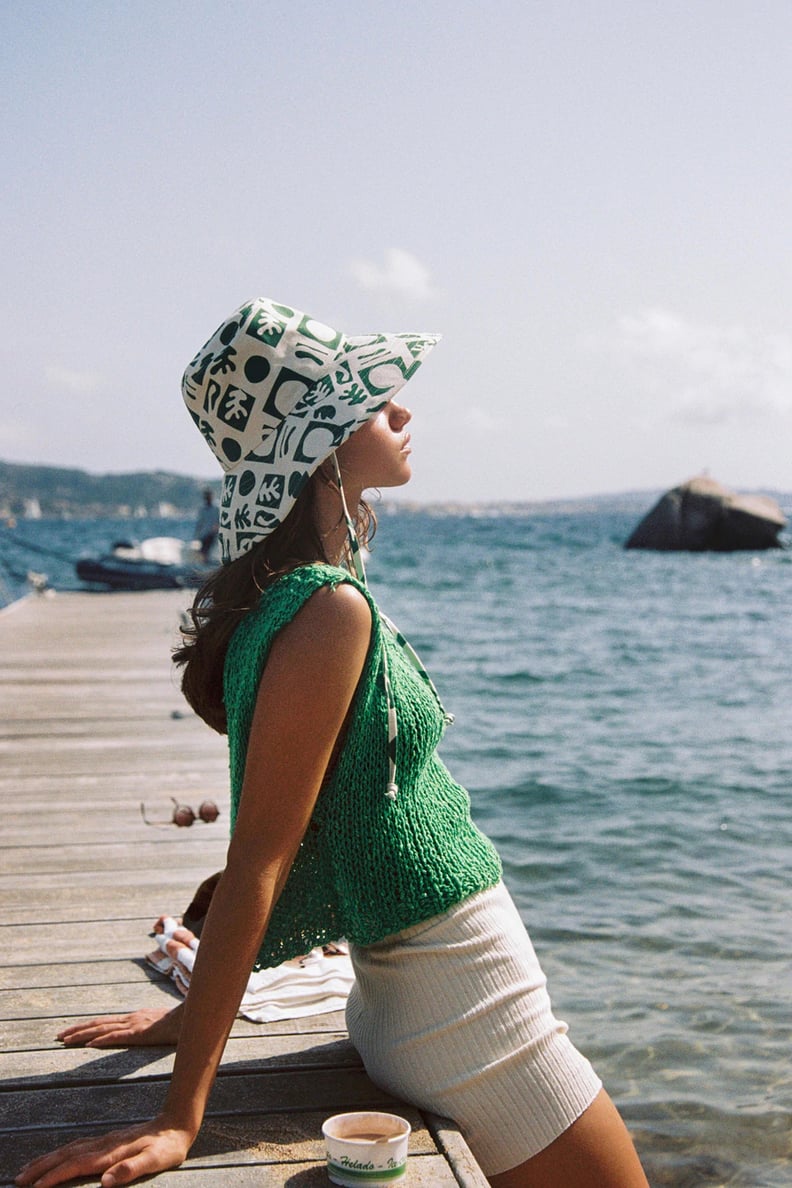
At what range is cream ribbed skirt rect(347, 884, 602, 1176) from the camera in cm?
195

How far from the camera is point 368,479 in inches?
81.7

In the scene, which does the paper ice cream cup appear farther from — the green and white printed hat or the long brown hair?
the green and white printed hat

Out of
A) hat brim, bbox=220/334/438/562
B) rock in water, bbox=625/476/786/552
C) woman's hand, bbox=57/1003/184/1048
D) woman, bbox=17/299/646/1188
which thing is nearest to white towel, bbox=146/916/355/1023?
woman's hand, bbox=57/1003/184/1048

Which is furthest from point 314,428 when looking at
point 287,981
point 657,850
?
point 657,850

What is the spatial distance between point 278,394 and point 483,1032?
1.12 meters

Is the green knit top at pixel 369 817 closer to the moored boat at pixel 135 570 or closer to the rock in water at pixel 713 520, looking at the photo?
the moored boat at pixel 135 570

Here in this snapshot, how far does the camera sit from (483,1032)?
1.96 metres

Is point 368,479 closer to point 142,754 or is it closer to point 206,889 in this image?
point 206,889

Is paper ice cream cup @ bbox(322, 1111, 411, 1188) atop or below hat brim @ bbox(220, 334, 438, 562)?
below

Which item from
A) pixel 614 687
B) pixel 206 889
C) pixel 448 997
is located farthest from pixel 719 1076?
pixel 614 687

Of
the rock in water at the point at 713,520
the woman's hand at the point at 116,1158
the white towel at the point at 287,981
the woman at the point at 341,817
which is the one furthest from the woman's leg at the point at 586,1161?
the rock in water at the point at 713,520

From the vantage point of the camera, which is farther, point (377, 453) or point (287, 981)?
point (287, 981)

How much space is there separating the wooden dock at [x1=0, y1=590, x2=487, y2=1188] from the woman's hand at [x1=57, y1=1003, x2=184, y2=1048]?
0.08ft

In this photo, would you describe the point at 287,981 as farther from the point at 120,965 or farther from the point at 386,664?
the point at 386,664
